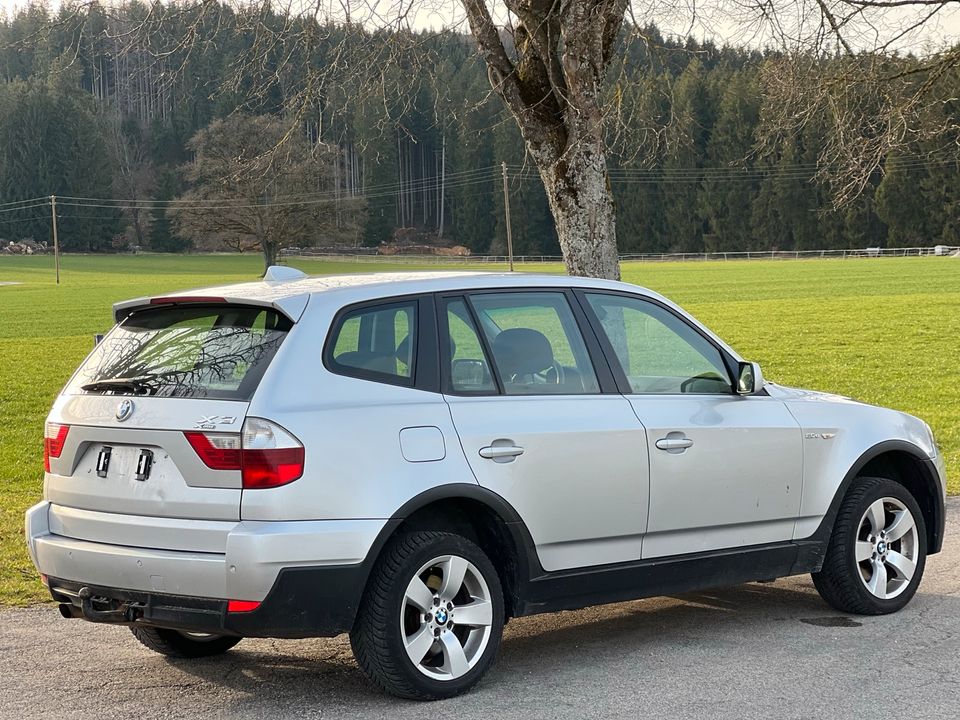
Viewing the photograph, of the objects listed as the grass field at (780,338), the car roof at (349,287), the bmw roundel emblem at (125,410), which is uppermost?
the car roof at (349,287)

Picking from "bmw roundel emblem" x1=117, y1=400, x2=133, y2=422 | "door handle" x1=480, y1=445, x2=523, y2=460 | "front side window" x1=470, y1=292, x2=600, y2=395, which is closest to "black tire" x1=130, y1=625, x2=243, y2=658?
"bmw roundel emblem" x1=117, y1=400, x2=133, y2=422

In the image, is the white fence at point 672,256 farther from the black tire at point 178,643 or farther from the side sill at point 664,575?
the side sill at point 664,575

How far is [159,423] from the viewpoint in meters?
5.00

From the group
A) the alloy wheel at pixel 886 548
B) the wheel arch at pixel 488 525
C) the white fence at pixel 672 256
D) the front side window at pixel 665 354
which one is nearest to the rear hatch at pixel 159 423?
the wheel arch at pixel 488 525

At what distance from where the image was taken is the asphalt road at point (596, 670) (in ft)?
16.7

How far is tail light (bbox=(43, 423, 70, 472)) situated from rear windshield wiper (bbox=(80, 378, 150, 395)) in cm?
19

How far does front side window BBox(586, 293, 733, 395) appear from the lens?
6133mm

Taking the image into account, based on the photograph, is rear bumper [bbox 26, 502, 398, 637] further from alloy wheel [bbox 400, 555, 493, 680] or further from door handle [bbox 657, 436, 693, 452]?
door handle [bbox 657, 436, 693, 452]

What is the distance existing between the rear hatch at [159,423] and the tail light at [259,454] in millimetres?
19

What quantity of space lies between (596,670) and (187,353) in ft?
7.32

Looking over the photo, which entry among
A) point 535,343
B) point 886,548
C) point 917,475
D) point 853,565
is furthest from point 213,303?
point 917,475

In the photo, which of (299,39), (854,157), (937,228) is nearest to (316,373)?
(299,39)

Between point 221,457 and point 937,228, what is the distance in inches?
4510

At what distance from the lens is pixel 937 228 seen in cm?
11138
